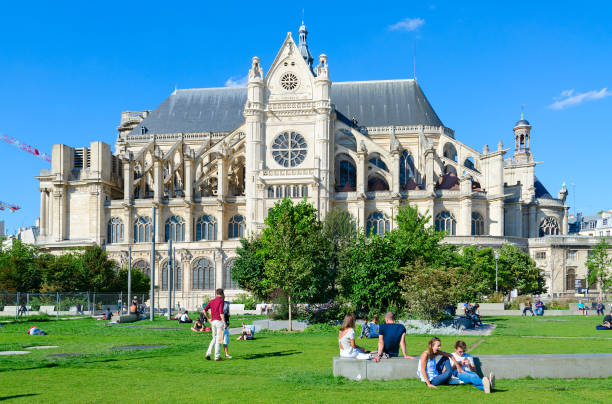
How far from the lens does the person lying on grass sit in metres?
12.3

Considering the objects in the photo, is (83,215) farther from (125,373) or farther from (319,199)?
(125,373)

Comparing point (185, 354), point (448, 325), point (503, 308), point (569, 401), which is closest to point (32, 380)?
point (185, 354)

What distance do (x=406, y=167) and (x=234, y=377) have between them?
55702mm

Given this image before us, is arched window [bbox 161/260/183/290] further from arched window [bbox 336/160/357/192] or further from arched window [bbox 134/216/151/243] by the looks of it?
arched window [bbox 336/160/357/192]

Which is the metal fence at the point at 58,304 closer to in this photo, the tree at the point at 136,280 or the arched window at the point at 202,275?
the tree at the point at 136,280

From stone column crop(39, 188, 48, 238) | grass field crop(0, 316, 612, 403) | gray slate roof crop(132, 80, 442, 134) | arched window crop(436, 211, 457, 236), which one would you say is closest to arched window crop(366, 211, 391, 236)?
arched window crop(436, 211, 457, 236)

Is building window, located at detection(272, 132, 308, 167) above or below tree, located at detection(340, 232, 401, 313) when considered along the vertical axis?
above

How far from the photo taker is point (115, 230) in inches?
2562

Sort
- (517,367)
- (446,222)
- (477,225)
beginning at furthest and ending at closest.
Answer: (477,225) → (446,222) → (517,367)

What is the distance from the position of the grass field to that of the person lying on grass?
0.25 m

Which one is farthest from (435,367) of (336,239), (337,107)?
(337,107)

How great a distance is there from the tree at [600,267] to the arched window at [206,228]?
35677 millimetres

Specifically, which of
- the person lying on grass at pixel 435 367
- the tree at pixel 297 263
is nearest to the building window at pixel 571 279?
the tree at pixel 297 263

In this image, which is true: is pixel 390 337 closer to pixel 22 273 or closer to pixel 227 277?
pixel 22 273
